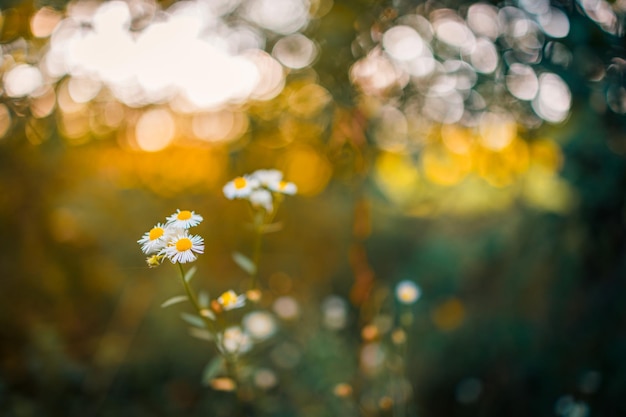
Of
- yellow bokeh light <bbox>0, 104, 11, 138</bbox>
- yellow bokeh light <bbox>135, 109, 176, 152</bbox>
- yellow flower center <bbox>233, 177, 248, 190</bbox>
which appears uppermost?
yellow flower center <bbox>233, 177, 248, 190</bbox>

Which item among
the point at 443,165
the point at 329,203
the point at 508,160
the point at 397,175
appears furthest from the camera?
the point at 397,175

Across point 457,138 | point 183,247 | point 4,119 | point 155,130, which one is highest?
point 183,247

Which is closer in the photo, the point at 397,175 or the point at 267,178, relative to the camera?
the point at 267,178

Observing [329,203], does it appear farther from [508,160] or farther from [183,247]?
[183,247]

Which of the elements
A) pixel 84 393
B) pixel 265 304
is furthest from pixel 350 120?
pixel 84 393

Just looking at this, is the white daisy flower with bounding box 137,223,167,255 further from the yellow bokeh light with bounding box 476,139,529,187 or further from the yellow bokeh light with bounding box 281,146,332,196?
the yellow bokeh light with bounding box 281,146,332,196

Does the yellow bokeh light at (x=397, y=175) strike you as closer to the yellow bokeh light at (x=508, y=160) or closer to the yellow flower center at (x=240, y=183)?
the yellow bokeh light at (x=508, y=160)

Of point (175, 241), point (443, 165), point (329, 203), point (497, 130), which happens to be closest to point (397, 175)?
point (329, 203)

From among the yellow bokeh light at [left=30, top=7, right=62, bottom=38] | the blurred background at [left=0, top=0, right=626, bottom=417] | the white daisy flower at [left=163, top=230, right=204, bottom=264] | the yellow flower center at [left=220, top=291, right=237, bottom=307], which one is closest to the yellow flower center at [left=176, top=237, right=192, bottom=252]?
the white daisy flower at [left=163, top=230, right=204, bottom=264]

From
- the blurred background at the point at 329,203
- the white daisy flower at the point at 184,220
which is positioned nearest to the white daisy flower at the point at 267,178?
the white daisy flower at the point at 184,220
